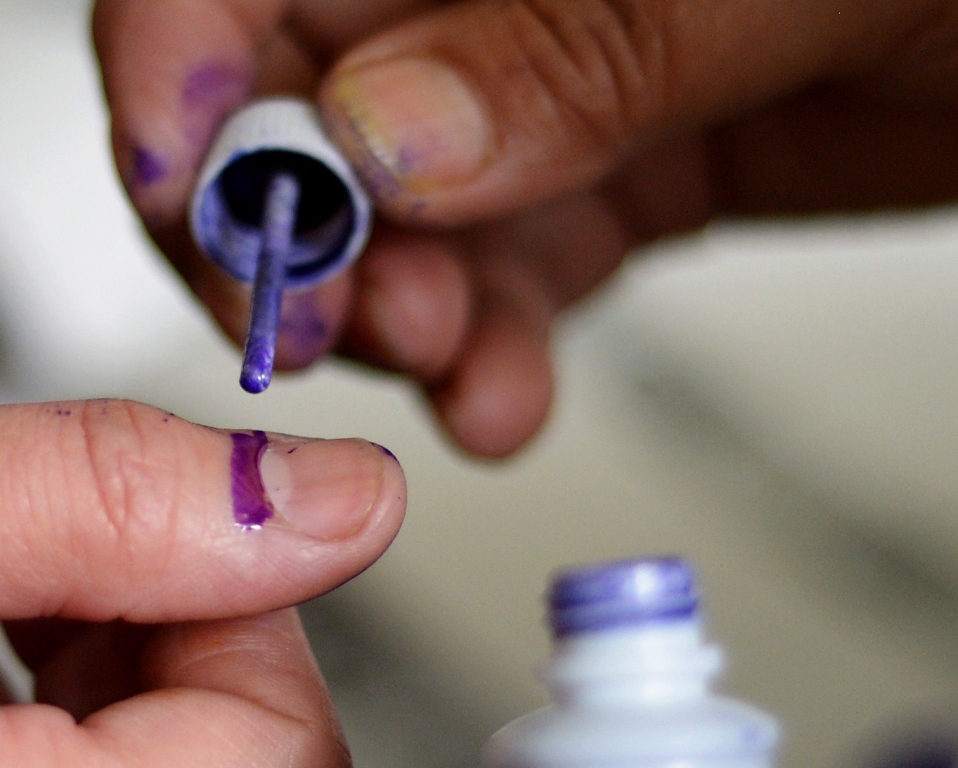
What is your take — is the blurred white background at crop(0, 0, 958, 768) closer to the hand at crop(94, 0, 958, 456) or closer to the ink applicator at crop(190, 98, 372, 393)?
the hand at crop(94, 0, 958, 456)

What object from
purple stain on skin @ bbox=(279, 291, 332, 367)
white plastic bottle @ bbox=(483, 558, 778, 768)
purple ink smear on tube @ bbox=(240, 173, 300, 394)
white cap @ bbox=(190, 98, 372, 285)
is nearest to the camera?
white plastic bottle @ bbox=(483, 558, 778, 768)

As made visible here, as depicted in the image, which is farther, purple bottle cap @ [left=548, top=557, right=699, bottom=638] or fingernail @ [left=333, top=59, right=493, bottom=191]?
fingernail @ [left=333, top=59, right=493, bottom=191]

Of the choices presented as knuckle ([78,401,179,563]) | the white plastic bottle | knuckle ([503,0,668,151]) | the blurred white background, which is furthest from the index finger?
the blurred white background

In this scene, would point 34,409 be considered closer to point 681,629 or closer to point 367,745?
point 681,629

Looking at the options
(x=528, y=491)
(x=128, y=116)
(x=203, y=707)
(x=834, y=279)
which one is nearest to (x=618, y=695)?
(x=203, y=707)

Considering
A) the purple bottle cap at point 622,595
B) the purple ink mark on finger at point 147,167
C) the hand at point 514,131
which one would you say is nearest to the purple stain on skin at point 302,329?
the hand at point 514,131

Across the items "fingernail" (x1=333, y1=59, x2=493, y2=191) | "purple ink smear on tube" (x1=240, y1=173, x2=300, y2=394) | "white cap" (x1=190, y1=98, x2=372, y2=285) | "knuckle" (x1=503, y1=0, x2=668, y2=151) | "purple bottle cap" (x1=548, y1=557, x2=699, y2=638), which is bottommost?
"purple bottle cap" (x1=548, y1=557, x2=699, y2=638)
